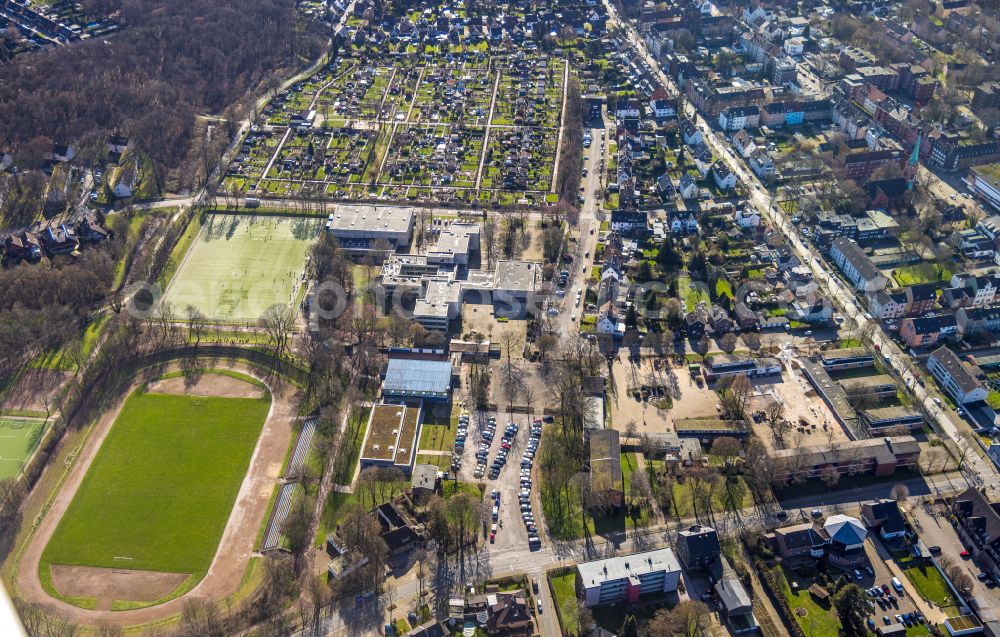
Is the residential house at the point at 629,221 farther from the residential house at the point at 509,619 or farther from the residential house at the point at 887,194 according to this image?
the residential house at the point at 509,619

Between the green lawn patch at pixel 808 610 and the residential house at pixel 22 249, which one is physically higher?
the residential house at pixel 22 249

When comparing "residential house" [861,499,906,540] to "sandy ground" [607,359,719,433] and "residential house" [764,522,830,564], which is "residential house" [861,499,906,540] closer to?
"residential house" [764,522,830,564]

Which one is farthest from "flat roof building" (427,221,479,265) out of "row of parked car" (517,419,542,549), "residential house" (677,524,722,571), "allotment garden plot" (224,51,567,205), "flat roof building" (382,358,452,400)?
"residential house" (677,524,722,571)

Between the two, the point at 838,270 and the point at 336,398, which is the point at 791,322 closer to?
the point at 838,270

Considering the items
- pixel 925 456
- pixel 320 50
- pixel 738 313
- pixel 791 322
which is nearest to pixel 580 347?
pixel 738 313

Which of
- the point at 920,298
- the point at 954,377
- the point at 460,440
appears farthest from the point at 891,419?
the point at 460,440

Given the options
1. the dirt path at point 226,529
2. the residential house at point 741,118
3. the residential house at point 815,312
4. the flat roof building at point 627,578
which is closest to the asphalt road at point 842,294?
the residential house at point 741,118

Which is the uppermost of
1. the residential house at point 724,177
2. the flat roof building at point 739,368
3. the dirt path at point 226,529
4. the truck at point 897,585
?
the residential house at point 724,177
